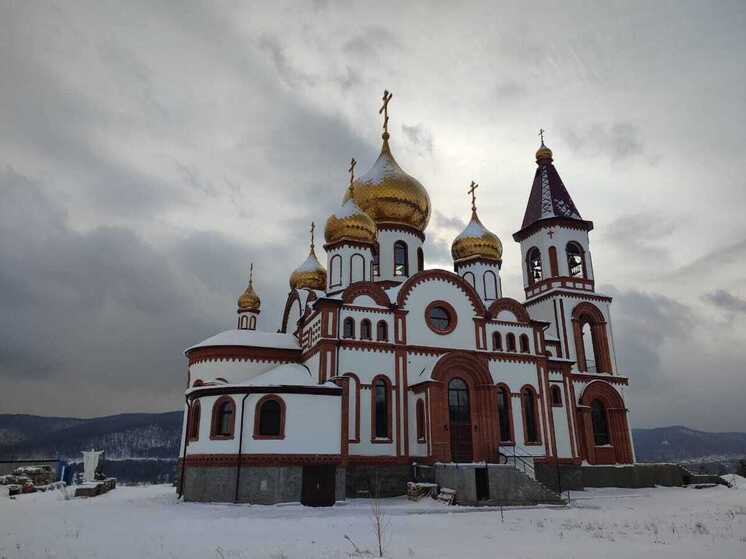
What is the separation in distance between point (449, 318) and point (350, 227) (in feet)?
23.4

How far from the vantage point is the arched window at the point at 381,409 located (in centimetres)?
2411

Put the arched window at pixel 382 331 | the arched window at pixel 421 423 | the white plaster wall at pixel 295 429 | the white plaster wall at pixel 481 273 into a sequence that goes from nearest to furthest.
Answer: the white plaster wall at pixel 295 429 < the arched window at pixel 421 423 < the arched window at pixel 382 331 < the white plaster wall at pixel 481 273

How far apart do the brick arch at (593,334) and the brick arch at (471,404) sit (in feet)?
28.0

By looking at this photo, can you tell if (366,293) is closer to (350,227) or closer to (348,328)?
(348,328)

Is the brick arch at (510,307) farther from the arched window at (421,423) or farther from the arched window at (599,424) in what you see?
the arched window at (599,424)

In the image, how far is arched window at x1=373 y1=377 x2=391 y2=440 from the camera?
24109 millimetres

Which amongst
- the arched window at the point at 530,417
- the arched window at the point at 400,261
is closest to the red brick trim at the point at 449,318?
the arched window at the point at 530,417

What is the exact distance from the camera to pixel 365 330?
25.2m

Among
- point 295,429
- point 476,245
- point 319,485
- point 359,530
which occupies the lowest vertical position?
point 359,530

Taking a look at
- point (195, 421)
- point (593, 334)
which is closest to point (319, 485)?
point (195, 421)

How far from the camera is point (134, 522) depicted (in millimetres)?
14969

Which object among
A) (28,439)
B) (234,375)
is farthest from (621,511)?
(28,439)

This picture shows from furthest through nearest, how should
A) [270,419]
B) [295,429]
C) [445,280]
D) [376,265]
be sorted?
1. [376,265]
2. [445,280]
3. [270,419]
4. [295,429]

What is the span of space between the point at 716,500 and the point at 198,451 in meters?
20.4
